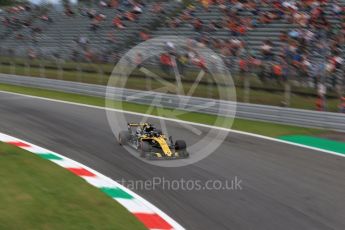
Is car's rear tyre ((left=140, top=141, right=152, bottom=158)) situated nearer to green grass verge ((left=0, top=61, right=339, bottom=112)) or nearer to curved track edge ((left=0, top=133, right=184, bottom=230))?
curved track edge ((left=0, top=133, right=184, bottom=230))

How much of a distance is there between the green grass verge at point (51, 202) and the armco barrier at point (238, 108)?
7.48 metres

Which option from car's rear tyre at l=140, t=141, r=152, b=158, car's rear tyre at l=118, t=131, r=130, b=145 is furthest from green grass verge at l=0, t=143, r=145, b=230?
car's rear tyre at l=118, t=131, r=130, b=145

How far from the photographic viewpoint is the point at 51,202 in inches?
229

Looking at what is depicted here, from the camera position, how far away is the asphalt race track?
575cm

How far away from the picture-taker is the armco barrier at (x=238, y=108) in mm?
12523

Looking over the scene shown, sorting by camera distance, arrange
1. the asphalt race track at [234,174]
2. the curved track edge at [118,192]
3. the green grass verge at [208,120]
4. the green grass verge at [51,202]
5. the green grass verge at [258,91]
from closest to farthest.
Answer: the green grass verge at [51,202] → the curved track edge at [118,192] → the asphalt race track at [234,174] → the green grass verge at [208,120] → the green grass verge at [258,91]

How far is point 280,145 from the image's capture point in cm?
1038

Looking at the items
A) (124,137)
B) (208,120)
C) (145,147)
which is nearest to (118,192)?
(145,147)

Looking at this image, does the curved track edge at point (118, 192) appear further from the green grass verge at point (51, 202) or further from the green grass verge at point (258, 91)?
the green grass verge at point (258, 91)

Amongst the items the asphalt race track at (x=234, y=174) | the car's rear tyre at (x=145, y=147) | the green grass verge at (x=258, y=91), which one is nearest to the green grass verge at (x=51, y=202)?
the asphalt race track at (x=234, y=174)

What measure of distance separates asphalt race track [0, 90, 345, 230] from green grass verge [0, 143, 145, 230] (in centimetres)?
66

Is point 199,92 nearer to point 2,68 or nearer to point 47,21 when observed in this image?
point 2,68

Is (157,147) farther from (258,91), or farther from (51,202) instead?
(258,91)

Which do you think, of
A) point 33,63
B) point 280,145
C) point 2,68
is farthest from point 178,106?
point 2,68
